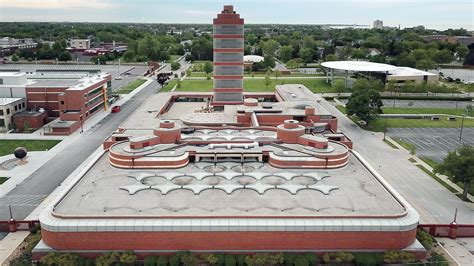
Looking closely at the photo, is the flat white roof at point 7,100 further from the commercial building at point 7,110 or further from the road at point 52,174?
the road at point 52,174

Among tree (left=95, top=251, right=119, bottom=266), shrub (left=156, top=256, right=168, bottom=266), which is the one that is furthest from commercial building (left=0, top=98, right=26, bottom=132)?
shrub (left=156, top=256, right=168, bottom=266)

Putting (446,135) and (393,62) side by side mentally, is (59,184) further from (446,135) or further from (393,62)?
(393,62)

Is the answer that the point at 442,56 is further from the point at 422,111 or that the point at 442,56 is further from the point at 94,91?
the point at 94,91

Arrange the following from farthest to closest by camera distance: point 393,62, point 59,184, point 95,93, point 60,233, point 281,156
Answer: point 393,62 < point 95,93 < point 59,184 < point 281,156 < point 60,233

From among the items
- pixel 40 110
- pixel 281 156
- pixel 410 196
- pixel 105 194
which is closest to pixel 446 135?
pixel 410 196

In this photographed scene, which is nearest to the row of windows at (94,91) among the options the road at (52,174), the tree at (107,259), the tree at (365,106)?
the road at (52,174)

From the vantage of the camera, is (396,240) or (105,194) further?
(105,194)

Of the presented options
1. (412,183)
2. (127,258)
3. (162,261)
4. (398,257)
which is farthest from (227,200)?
(412,183)
